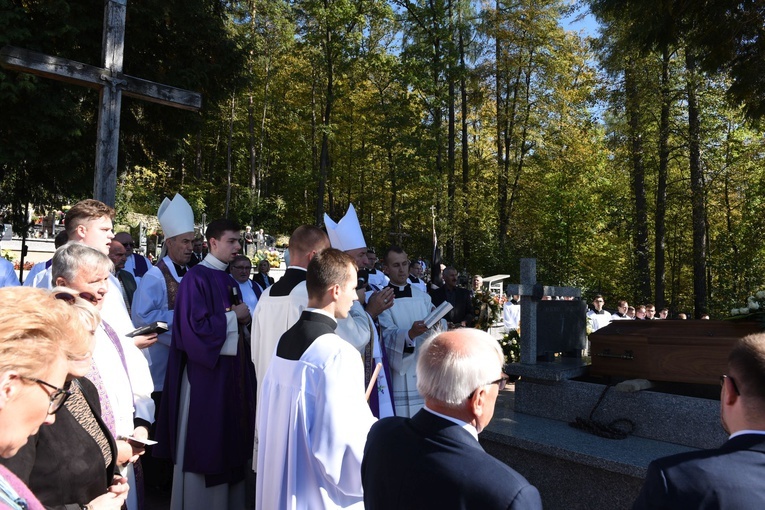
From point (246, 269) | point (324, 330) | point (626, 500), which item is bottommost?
point (626, 500)

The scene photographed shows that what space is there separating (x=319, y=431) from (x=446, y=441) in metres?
1.00

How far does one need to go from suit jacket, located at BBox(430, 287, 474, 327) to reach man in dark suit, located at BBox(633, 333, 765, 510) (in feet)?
20.2

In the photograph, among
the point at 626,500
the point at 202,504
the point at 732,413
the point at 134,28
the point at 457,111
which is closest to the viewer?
the point at 732,413

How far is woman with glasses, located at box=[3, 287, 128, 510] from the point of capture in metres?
1.87

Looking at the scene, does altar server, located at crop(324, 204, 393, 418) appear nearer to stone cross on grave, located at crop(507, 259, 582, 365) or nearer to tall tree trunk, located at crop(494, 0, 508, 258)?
stone cross on grave, located at crop(507, 259, 582, 365)

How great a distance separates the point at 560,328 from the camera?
5.21 metres

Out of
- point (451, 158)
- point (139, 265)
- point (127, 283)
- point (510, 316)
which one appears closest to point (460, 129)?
point (451, 158)

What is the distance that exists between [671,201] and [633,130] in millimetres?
5546

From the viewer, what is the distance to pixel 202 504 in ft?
14.1

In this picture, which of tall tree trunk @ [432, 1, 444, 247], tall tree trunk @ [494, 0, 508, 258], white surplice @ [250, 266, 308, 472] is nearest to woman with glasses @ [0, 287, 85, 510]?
white surplice @ [250, 266, 308, 472]

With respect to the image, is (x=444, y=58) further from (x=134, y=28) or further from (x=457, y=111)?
(x=134, y=28)

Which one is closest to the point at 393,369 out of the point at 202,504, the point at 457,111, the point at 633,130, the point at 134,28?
the point at 202,504

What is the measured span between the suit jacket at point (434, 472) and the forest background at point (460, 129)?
532 centimetres

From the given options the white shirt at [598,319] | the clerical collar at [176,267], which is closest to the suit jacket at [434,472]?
the clerical collar at [176,267]
